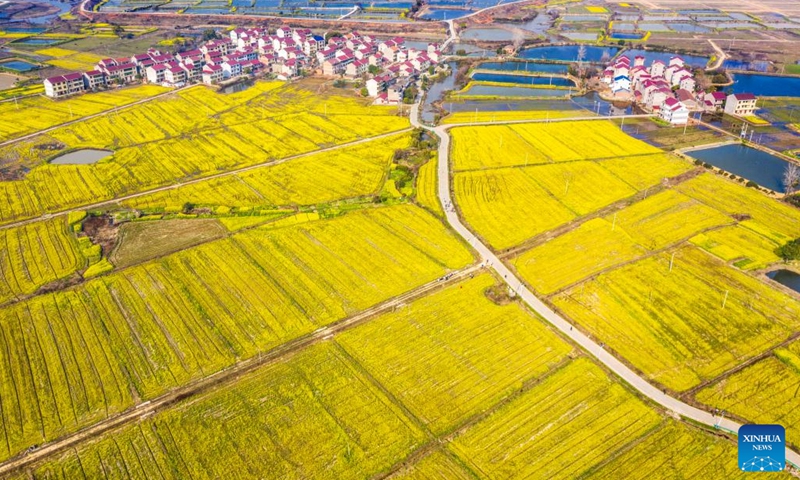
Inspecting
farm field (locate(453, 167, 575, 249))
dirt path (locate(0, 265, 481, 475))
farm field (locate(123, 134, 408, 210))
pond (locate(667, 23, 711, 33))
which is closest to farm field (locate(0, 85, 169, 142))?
farm field (locate(123, 134, 408, 210))

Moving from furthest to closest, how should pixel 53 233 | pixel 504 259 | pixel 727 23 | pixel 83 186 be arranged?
pixel 727 23
pixel 83 186
pixel 53 233
pixel 504 259

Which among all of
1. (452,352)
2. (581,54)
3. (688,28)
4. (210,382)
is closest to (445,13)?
(581,54)

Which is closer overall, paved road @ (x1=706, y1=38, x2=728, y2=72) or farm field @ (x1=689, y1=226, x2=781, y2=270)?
farm field @ (x1=689, y1=226, x2=781, y2=270)

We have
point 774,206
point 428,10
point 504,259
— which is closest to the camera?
point 504,259

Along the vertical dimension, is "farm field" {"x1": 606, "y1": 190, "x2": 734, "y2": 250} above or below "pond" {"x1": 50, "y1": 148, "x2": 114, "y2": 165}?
below

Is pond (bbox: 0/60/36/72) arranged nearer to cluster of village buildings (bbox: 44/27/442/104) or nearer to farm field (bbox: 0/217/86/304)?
cluster of village buildings (bbox: 44/27/442/104)

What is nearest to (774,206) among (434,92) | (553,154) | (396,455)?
(553,154)

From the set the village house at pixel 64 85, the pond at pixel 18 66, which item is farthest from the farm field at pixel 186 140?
the pond at pixel 18 66

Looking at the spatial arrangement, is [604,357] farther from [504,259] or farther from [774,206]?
[774,206]
